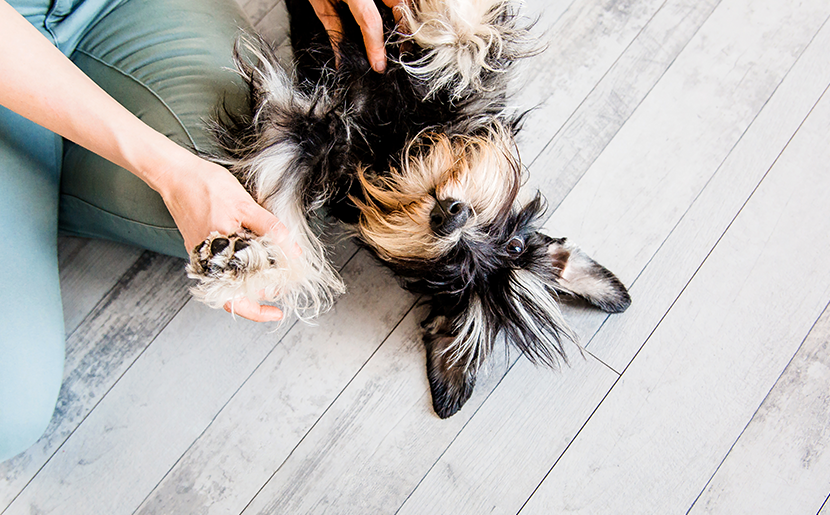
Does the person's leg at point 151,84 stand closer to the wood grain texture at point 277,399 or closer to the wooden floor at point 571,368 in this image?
the wooden floor at point 571,368

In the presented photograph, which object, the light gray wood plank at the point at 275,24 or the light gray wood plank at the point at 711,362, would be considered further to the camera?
the light gray wood plank at the point at 275,24

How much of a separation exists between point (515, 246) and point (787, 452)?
1.34 meters

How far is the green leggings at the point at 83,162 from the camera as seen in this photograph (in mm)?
1463

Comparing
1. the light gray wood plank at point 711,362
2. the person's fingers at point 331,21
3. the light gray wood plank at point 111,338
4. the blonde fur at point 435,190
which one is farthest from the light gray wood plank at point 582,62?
the light gray wood plank at point 111,338

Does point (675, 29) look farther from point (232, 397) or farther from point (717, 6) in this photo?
point (232, 397)

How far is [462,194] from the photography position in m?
1.33

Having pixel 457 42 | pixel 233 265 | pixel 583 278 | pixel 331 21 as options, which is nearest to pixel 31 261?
pixel 233 265

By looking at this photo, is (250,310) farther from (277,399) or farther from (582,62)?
Result: (582,62)

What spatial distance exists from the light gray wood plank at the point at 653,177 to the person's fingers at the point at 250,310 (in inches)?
32.9

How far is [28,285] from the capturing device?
150 centimetres

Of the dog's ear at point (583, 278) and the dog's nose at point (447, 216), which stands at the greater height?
the dog's nose at point (447, 216)

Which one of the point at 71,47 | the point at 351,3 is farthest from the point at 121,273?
the point at 351,3

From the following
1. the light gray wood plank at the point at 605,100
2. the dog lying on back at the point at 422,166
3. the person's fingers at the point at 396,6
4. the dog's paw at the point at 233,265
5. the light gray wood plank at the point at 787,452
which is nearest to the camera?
the dog's paw at the point at 233,265

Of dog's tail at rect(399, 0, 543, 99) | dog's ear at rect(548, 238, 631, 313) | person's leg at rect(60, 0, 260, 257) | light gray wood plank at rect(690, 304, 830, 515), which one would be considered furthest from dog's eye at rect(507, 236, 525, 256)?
light gray wood plank at rect(690, 304, 830, 515)
